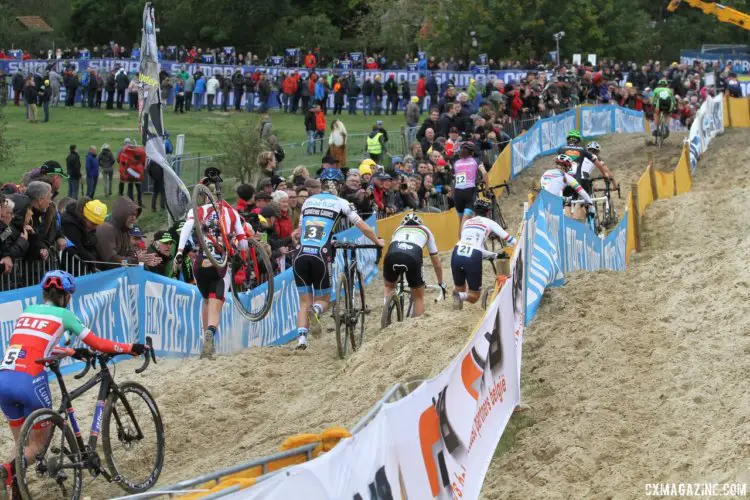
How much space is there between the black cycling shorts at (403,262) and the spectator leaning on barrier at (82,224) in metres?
3.34

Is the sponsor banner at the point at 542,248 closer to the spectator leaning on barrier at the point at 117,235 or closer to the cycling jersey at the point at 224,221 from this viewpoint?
the cycling jersey at the point at 224,221

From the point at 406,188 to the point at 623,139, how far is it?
14437 mm

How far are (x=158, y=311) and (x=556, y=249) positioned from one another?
4.80 metres

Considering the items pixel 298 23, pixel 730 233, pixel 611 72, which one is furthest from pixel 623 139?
pixel 298 23

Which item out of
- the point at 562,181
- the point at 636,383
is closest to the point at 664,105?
the point at 562,181

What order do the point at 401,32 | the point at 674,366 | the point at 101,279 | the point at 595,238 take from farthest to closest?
the point at 401,32, the point at 595,238, the point at 101,279, the point at 674,366

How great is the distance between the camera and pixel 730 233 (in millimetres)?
21297

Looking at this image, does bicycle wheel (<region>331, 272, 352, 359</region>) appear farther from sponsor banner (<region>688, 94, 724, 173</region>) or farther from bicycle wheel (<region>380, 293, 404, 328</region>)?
sponsor banner (<region>688, 94, 724, 173</region>)

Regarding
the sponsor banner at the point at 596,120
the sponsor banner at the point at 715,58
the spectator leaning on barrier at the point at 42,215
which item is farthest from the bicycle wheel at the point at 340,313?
the sponsor banner at the point at 715,58

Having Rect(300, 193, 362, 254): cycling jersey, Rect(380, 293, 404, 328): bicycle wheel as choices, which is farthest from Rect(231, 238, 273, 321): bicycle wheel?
Rect(380, 293, 404, 328): bicycle wheel

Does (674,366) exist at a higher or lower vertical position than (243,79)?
lower

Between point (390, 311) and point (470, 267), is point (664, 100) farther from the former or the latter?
point (390, 311)

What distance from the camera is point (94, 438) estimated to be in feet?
29.8

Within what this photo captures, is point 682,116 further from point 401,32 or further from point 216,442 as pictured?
point 216,442
